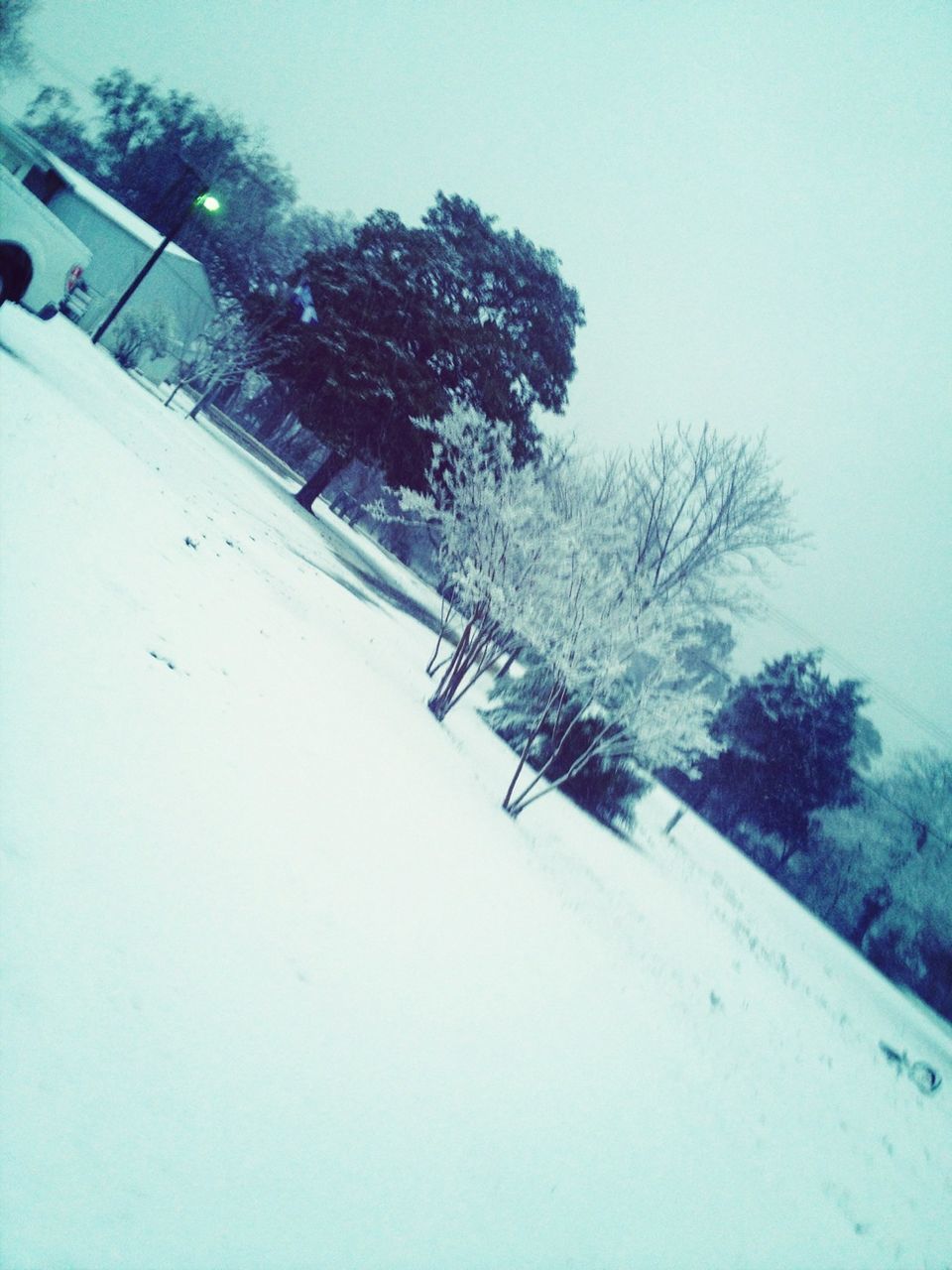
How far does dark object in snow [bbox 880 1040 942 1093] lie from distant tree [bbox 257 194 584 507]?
20.6 metres

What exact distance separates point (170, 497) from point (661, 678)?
736 centimetres

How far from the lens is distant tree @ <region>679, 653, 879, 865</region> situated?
98.0ft

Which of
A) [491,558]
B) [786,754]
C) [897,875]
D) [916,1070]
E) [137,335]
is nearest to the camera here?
[491,558]

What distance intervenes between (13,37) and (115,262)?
2450cm

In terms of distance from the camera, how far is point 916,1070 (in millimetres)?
10531

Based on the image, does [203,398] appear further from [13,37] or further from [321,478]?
[13,37]

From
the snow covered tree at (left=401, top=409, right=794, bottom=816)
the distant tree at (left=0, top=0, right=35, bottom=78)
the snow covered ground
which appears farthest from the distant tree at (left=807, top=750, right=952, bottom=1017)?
the distant tree at (left=0, top=0, right=35, bottom=78)

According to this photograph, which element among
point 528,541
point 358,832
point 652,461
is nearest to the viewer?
point 358,832

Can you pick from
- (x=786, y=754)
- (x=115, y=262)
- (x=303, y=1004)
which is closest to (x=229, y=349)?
(x=115, y=262)

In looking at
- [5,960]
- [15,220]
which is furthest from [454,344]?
[5,960]

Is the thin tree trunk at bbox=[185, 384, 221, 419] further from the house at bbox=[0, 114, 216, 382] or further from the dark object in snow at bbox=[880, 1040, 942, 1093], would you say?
the dark object in snow at bbox=[880, 1040, 942, 1093]

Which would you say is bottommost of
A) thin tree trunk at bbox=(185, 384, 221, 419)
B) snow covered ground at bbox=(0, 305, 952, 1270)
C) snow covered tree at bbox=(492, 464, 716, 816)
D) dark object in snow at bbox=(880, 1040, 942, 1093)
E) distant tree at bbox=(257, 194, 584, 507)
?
snow covered ground at bbox=(0, 305, 952, 1270)

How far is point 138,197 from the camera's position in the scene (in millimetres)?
42562

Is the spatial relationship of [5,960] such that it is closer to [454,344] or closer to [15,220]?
[15,220]
